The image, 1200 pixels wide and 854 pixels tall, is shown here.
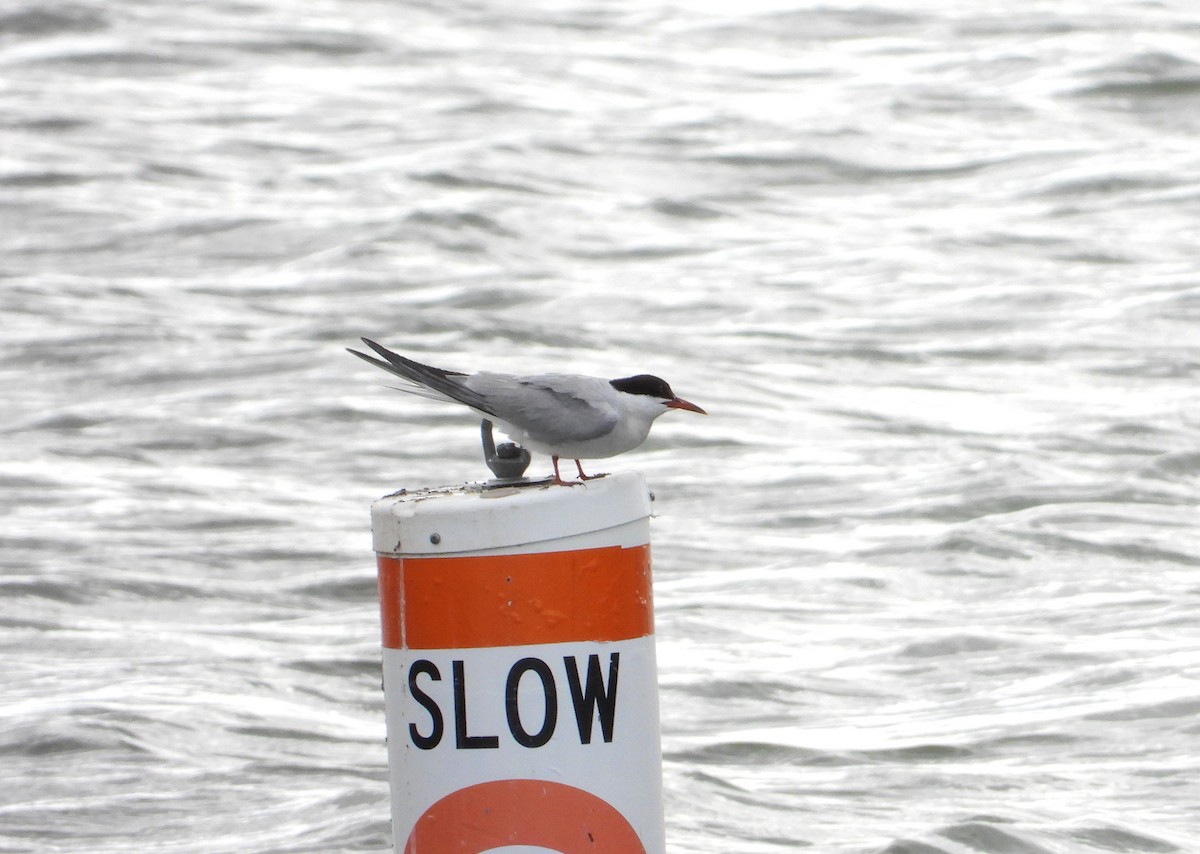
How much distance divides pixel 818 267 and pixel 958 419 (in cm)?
331

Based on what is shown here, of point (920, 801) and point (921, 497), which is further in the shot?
point (921, 497)

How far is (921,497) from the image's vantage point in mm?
9414

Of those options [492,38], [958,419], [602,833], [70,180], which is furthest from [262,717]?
[492,38]

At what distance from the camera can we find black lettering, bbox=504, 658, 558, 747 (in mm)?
3086

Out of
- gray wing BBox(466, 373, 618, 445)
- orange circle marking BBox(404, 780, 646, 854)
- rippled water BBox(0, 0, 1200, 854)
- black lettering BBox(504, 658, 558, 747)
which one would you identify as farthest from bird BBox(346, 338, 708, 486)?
rippled water BBox(0, 0, 1200, 854)

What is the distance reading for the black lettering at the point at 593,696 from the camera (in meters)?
3.12

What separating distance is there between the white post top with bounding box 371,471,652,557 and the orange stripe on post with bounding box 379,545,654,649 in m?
0.02

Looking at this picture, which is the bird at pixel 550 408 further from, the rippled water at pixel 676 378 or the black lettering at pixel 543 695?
the rippled water at pixel 676 378

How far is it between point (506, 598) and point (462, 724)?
0.22m

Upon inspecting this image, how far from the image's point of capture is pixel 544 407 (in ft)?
12.0

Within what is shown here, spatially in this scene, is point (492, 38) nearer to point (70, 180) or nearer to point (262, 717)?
point (70, 180)

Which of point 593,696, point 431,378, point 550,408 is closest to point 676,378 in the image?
point 550,408

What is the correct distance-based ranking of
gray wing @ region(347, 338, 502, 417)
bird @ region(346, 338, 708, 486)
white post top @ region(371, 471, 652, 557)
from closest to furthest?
white post top @ region(371, 471, 652, 557) → gray wing @ region(347, 338, 502, 417) → bird @ region(346, 338, 708, 486)

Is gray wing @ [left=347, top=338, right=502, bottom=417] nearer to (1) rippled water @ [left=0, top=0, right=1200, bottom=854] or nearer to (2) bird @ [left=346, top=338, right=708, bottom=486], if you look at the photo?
(2) bird @ [left=346, top=338, right=708, bottom=486]
